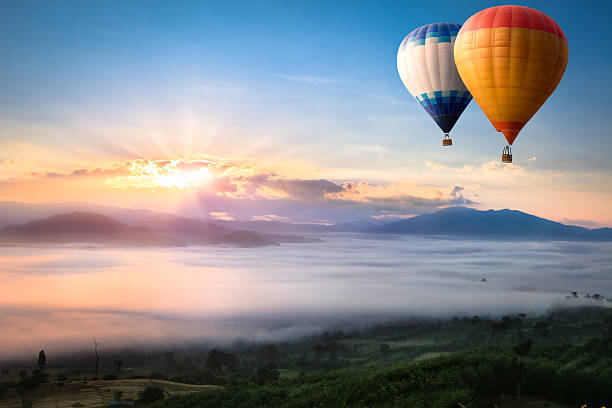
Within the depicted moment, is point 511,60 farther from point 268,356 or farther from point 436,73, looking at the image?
point 268,356

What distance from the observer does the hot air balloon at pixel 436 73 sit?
3803 centimetres

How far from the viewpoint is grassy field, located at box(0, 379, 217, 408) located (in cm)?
5406

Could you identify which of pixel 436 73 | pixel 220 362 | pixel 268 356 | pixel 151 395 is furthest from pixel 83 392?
pixel 268 356

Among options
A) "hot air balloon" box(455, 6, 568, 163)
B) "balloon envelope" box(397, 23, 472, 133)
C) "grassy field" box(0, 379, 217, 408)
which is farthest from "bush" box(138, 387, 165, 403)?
"hot air balloon" box(455, 6, 568, 163)

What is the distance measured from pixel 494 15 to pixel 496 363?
842 inches

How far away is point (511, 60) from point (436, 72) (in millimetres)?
8107

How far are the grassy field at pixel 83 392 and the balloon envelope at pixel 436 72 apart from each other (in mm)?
39346

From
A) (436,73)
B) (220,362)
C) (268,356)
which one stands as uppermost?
(436,73)

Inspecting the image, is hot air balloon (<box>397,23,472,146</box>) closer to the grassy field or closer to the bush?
the bush

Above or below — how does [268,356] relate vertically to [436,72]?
below

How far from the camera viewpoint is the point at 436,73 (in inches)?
1511

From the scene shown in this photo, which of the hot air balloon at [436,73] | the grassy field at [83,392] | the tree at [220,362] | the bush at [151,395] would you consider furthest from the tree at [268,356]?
the hot air balloon at [436,73]

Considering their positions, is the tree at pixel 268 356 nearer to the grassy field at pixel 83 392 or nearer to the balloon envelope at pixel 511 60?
the grassy field at pixel 83 392

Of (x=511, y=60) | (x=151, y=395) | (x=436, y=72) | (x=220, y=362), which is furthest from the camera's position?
(x=220, y=362)
